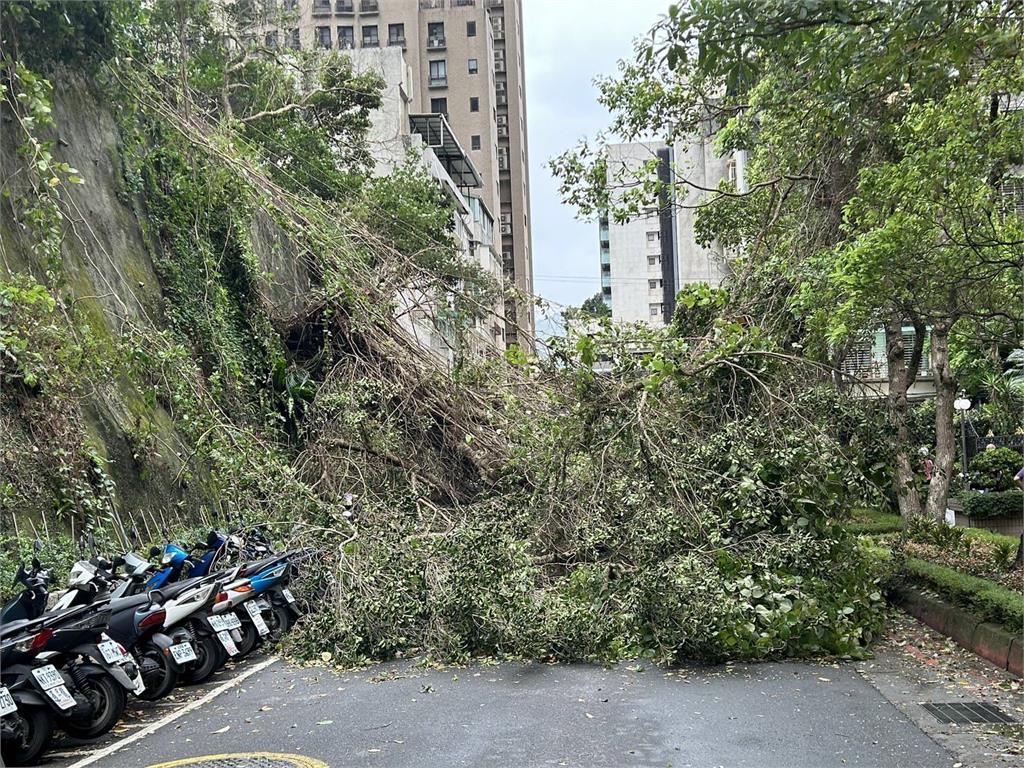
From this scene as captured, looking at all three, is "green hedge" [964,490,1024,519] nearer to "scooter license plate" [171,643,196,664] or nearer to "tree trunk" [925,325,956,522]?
"tree trunk" [925,325,956,522]

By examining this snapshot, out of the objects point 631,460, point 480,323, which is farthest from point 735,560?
point 480,323

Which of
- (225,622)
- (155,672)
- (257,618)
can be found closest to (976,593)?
(257,618)

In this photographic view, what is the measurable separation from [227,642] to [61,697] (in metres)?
2.20

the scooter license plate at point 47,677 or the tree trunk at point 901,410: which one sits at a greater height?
the tree trunk at point 901,410

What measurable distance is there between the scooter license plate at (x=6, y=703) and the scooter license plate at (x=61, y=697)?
0.24m

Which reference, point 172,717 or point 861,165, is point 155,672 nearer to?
point 172,717

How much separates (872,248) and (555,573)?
14.9 feet

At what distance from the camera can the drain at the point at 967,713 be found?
5.80m

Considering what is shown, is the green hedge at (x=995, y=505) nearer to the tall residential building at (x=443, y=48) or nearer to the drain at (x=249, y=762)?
the drain at (x=249, y=762)

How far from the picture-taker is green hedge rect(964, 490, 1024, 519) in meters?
18.6

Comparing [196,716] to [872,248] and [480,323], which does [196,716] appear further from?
[480,323]

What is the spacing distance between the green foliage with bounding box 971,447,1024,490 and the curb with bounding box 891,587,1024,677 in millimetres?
14113

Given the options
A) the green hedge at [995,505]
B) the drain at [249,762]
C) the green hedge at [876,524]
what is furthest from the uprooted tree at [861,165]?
the drain at [249,762]

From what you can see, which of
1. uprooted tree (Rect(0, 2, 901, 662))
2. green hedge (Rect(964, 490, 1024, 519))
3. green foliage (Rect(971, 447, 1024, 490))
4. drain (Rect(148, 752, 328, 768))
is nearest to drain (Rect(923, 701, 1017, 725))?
uprooted tree (Rect(0, 2, 901, 662))
